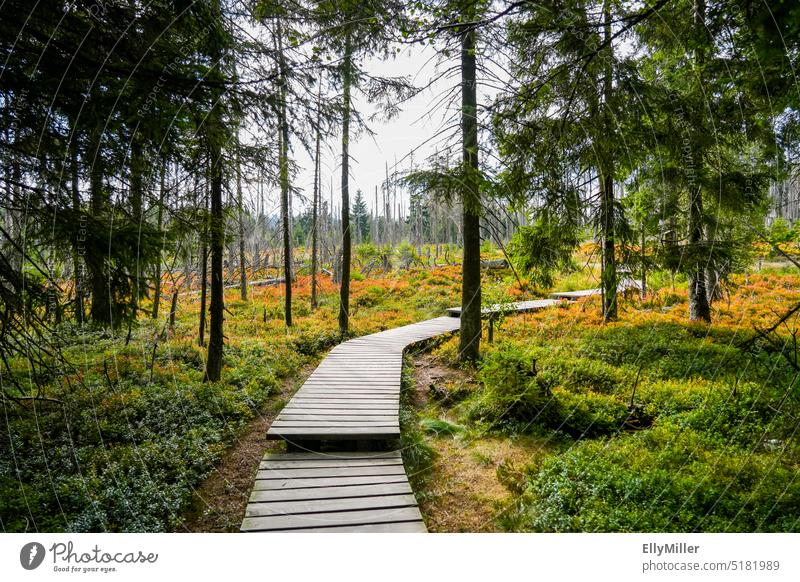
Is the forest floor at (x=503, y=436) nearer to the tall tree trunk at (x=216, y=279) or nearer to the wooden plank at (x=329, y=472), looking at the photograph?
the tall tree trunk at (x=216, y=279)

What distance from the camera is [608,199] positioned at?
21.8ft

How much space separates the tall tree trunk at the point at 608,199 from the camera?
3.16 meters

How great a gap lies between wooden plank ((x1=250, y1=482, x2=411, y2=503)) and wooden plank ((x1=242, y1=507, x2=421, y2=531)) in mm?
243

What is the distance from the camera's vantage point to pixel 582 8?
9.52 ft

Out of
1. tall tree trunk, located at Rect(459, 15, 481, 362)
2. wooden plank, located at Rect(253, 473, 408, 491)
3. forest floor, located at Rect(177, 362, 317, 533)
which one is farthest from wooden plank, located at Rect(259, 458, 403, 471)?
tall tree trunk, located at Rect(459, 15, 481, 362)

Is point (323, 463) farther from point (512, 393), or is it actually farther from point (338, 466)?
point (512, 393)

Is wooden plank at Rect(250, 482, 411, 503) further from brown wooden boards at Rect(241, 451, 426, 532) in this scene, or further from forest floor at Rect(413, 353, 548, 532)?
forest floor at Rect(413, 353, 548, 532)

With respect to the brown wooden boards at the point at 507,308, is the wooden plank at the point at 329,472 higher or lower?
lower

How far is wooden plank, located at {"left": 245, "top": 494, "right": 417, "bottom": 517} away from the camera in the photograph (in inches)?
113
